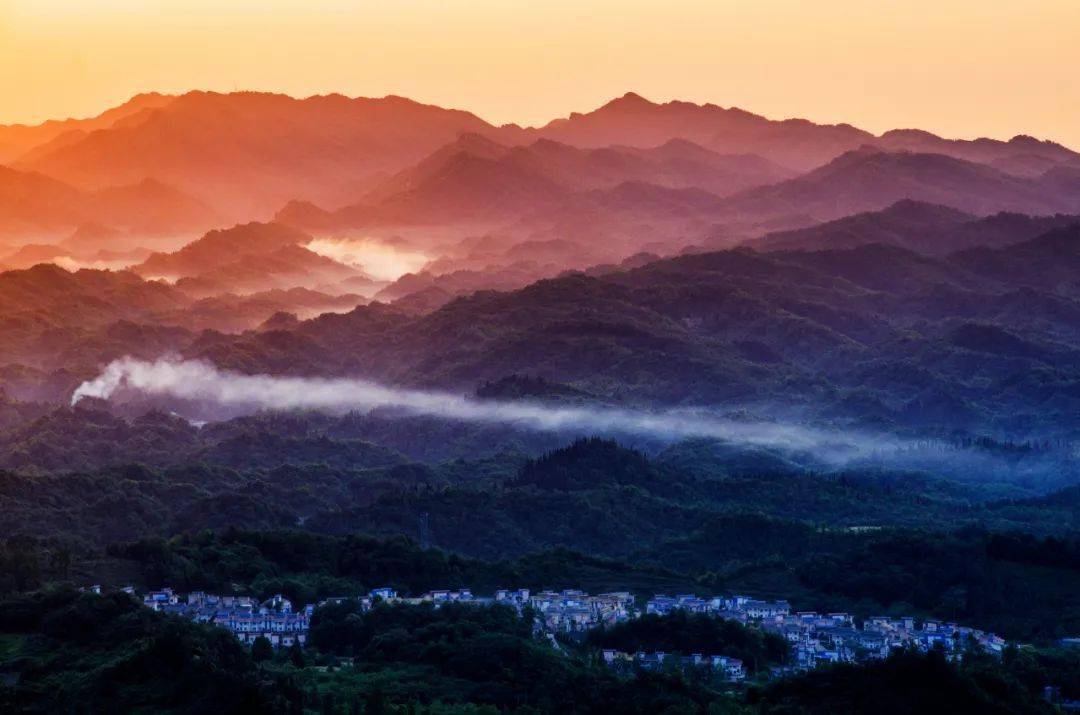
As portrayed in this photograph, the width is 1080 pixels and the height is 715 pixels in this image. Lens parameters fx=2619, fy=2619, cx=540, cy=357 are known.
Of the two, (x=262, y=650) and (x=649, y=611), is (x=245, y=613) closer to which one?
(x=262, y=650)

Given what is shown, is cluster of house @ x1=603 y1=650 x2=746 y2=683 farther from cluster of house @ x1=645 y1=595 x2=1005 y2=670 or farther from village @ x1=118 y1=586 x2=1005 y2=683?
cluster of house @ x1=645 y1=595 x2=1005 y2=670

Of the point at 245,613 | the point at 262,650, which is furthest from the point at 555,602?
the point at 262,650

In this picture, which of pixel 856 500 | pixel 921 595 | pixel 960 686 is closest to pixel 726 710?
pixel 960 686

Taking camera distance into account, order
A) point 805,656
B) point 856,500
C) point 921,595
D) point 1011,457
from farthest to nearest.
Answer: point 1011,457
point 856,500
point 921,595
point 805,656

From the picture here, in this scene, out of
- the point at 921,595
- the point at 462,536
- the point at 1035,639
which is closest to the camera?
the point at 1035,639

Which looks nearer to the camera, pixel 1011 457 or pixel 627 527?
pixel 627 527

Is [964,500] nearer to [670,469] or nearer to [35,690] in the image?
[670,469]
